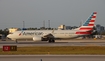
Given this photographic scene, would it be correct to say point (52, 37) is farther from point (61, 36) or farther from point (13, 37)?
point (13, 37)

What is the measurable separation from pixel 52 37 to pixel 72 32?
4827 mm

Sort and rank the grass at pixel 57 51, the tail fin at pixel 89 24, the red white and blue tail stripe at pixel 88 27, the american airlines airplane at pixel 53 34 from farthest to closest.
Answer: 1. the tail fin at pixel 89 24
2. the red white and blue tail stripe at pixel 88 27
3. the american airlines airplane at pixel 53 34
4. the grass at pixel 57 51

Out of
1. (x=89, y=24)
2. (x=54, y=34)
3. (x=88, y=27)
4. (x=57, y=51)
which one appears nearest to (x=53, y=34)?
(x=54, y=34)

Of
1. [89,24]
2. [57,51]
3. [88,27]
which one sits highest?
[89,24]

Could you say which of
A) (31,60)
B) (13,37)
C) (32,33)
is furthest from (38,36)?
(31,60)

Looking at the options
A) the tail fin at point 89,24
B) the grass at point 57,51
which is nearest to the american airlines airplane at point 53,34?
the tail fin at point 89,24

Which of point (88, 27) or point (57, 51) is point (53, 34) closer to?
point (88, 27)

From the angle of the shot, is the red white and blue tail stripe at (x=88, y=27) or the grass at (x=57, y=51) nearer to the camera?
the grass at (x=57, y=51)

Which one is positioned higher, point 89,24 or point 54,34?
point 89,24

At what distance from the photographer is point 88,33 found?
62.4m

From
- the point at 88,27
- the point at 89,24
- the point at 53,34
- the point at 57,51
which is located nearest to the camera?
the point at 57,51

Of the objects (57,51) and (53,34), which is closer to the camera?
(57,51)

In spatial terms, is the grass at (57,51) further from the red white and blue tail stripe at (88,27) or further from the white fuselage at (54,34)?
the red white and blue tail stripe at (88,27)

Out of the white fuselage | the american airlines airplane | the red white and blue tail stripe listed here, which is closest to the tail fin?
the red white and blue tail stripe
